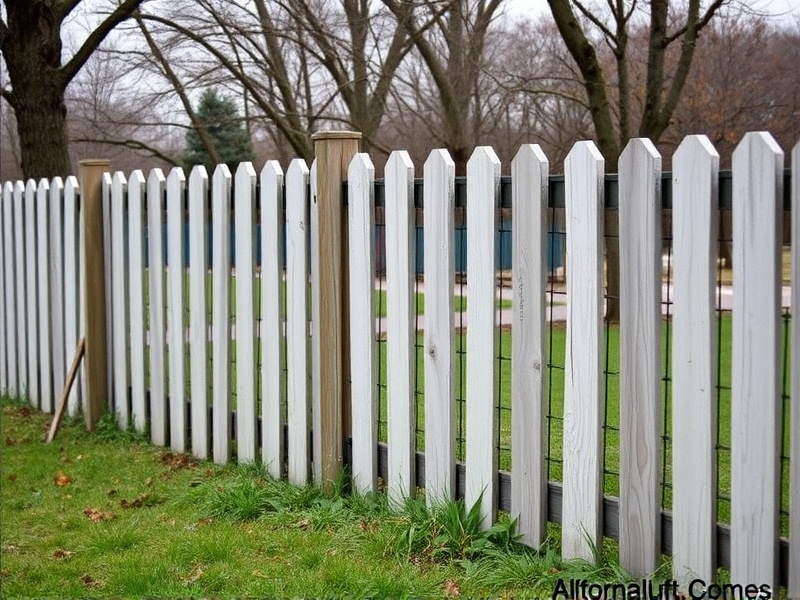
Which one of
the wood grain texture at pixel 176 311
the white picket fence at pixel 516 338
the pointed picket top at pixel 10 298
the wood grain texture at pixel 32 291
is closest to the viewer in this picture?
the white picket fence at pixel 516 338

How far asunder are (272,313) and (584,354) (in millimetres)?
2076

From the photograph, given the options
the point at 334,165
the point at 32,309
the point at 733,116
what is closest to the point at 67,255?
the point at 32,309

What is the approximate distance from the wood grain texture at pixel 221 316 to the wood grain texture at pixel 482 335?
1.93 m

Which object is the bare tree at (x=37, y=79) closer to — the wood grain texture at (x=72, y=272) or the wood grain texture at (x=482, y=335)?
the wood grain texture at (x=72, y=272)

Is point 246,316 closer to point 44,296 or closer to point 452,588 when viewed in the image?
point 452,588

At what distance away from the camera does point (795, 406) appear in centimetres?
286

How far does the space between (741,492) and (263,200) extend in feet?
9.80

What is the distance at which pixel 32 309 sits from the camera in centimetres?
739

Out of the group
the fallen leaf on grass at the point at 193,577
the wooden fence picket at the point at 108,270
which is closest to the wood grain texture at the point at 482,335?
the fallen leaf on grass at the point at 193,577

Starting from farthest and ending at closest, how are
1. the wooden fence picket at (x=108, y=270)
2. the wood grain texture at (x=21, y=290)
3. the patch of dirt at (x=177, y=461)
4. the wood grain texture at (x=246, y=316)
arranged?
the wood grain texture at (x=21, y=290) → the wooden fence picket at (x=108, y=270) → the patch of dirt at (x=177, y=461) → the wood grain texture at (x=246, y=316)

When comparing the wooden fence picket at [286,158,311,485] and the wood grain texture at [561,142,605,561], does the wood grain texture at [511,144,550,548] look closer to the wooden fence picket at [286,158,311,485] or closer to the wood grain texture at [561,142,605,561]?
the wood grain texture at [561,142,605,561]

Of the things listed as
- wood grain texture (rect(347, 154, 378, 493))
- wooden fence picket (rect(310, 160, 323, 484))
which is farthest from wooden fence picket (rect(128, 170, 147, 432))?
wood grain texture (rect(347, 154, 378, 493))

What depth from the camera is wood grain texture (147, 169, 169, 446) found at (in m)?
5.88

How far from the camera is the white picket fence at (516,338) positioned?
9.80 feet
